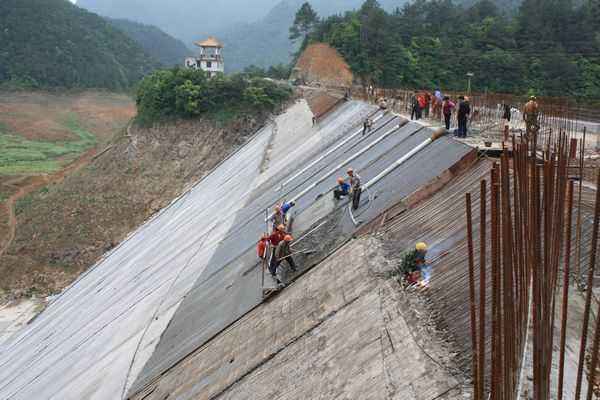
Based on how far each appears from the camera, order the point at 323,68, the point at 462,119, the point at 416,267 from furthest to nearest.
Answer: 1. the point at 323,68
2. the point at 462,119
3. the point at 416,267

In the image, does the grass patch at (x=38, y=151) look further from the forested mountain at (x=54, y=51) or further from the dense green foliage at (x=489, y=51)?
the dense green foliage at (x=489, y=51)

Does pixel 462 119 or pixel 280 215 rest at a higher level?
pixel 462 119

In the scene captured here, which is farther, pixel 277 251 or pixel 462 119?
pixel 462 119

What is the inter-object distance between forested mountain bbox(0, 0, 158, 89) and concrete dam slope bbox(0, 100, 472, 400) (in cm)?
6997

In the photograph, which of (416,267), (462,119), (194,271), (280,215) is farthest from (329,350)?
(462,119)

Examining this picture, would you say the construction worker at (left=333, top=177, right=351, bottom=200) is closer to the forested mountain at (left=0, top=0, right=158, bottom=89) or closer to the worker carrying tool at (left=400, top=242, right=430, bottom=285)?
the worker carrying tool at (left=400, top=242, right=430, bottom=285)

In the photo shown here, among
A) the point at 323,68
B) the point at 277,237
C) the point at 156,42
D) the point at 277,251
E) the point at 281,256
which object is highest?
the point at 156,42

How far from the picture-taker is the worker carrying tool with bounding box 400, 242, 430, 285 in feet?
24.0

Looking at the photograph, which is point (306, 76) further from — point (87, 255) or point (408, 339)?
point (408, 339)

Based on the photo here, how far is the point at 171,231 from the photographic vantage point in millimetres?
20766

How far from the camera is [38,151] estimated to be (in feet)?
194

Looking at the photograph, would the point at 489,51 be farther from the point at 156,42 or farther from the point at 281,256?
the point at 156,42

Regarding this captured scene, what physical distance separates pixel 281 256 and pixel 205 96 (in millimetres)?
32959

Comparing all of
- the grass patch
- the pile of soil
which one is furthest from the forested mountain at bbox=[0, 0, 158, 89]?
the pile of soil
